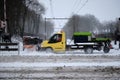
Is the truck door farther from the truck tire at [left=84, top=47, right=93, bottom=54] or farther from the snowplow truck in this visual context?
the truck tire at [left=84, top=47, right=93, bottom=54]

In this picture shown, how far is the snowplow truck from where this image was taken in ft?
96.1

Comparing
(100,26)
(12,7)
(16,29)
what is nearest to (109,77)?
(12,7)

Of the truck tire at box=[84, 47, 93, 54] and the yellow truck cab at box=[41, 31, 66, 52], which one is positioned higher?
the yellow truck cab at box=[41, 31, 66, 52]

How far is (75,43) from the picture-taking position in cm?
2972

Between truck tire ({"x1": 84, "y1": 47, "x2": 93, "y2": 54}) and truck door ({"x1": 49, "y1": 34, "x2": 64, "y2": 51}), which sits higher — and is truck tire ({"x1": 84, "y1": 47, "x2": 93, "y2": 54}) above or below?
below

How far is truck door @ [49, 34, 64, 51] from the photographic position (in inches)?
1151

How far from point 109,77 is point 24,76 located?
3.53 m

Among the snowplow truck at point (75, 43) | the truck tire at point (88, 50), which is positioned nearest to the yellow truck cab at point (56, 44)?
the snowplow truck at point (75, 43)

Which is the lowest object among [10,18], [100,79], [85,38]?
[100,79]

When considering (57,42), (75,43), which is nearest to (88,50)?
(75,43)

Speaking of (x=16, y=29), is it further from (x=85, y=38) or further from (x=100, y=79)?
(x=100, y=79)

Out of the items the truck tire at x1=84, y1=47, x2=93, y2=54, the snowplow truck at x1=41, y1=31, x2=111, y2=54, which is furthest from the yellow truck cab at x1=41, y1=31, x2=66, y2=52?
the truck tire at x1=84, y1=47, x2=93, y2=54

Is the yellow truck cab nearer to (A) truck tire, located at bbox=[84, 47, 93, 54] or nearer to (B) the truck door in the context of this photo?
(B) the truck door

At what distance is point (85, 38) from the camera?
2975cm
